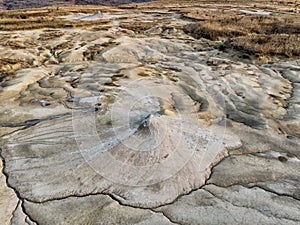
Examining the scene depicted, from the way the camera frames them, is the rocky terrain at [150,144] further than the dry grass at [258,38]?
No

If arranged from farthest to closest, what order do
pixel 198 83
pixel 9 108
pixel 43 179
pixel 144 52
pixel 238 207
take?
pixel 144 52 < pixel 198 83 < pixel 9 108 < pixel 43 179 < pixel 238 207

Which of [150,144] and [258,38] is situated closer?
[150,144]

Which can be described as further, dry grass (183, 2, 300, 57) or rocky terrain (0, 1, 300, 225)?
dry grass (183, 2, 300, 57)

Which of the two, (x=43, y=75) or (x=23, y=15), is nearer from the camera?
(x=43, y=75)

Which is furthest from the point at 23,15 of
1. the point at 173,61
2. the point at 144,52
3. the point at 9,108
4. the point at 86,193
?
the point at 86,193

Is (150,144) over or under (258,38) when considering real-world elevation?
over

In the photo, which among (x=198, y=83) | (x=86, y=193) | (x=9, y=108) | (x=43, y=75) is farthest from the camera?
(x=43, y=75)

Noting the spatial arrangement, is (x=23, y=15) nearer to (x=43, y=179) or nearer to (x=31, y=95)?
(x=31, y=95)
